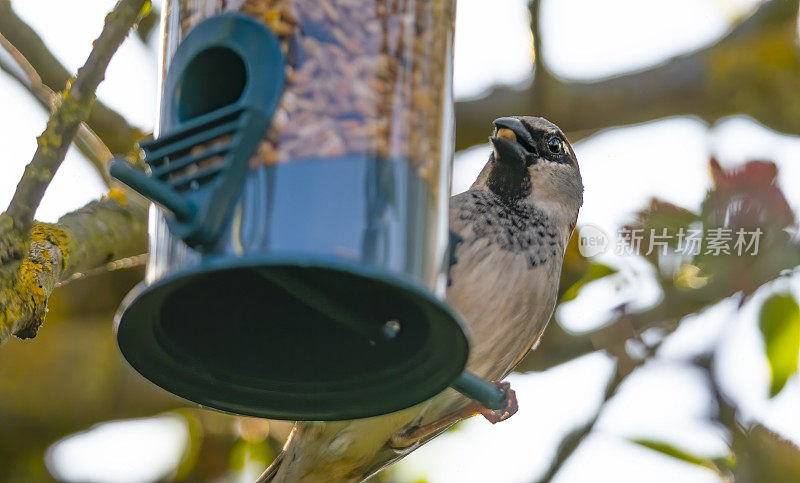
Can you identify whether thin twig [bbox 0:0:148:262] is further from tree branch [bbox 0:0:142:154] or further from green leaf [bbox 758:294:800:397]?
green leaf [bbox 758:294:800:397]

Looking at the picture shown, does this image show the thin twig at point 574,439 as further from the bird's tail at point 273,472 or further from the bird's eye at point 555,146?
the bird's tail at point 273,472

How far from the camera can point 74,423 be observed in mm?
5320

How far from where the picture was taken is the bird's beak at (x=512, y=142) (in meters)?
4.25

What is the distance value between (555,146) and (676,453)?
1.41 m

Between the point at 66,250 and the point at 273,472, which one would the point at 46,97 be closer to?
the point at 66,250

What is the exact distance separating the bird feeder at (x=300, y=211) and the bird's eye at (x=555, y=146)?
1.42 metres

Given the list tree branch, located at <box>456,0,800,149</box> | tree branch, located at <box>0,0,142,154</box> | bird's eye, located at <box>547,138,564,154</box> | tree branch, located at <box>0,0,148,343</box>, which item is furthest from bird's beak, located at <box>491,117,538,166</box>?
tree branch, located at <box>0,0,148,343</box>

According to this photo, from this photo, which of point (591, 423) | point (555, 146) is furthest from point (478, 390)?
point (555, 146)

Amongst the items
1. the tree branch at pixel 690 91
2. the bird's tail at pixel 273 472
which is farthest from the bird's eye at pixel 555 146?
the bird's tail at pixel 273 472

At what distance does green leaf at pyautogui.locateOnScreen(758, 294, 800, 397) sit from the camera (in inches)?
173

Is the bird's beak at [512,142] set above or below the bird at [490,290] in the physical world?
above

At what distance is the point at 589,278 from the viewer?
500 cm

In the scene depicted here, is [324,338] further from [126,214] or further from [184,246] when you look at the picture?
[126,214]

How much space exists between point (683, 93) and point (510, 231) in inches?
60.6
